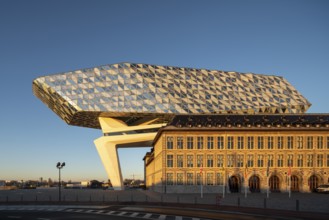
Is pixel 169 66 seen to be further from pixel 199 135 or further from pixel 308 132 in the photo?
pixel 308 132

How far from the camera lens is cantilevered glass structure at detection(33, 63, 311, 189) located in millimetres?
106875

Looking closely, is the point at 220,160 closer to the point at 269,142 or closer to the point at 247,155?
the point at 247,155

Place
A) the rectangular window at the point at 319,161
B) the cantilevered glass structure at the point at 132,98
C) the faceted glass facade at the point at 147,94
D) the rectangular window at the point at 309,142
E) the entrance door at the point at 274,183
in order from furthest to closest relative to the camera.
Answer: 1. the cantilevered glass structure at the point at 132,98
2. the faceted glass facade at the point at 147,94
3. the rectangular window at the point at 309,142
4. the entrance door at the point at 274,183
5. the rectangular window at the point at 319,161

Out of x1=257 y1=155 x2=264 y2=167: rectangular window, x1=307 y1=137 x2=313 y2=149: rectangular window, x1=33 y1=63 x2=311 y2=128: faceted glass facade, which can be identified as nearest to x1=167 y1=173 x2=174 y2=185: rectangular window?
x1=257 y1=155 x2=264 y2=167: rectangular window

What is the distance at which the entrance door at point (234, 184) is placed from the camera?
7862cm

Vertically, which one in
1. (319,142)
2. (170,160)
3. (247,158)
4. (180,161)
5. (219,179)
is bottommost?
(219,179)

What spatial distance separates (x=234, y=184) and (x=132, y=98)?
40.5 meters

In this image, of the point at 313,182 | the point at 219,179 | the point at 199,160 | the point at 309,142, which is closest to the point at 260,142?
the point at 309,142

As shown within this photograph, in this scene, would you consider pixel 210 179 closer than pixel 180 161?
Yes

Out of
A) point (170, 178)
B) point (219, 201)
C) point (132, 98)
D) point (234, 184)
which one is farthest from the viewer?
point (132, 98)

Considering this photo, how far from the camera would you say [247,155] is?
3078 inches

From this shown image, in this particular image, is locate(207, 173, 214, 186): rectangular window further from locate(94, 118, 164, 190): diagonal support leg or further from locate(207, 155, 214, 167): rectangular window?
locate(94, 118, 164, 190): diagonal support leg

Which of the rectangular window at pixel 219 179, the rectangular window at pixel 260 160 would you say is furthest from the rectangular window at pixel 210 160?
the rectangular window at pixel 260 160

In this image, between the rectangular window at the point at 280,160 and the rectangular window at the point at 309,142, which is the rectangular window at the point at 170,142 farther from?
the rectangular window at the point at 309,142
